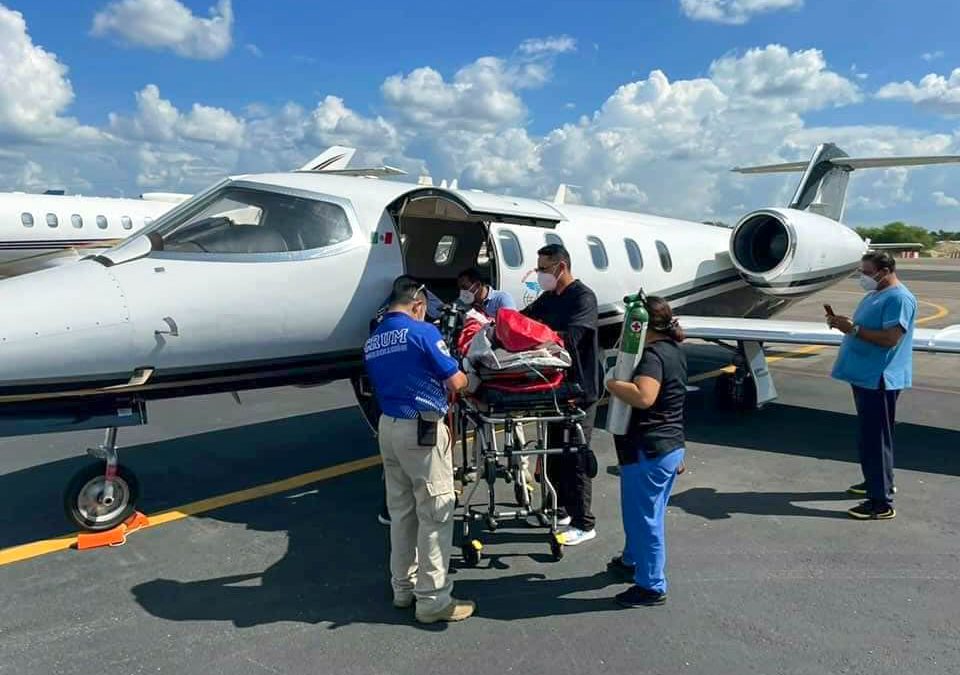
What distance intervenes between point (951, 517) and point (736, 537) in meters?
1.81

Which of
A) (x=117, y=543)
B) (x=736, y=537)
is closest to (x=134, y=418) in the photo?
(x=117, y=543)

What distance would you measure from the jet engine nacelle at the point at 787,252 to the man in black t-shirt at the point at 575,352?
5.72m

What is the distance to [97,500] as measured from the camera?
5.09 meters

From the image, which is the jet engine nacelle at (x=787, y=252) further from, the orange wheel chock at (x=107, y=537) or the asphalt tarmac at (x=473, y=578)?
the orange wheel chock at (x=107, y=537)

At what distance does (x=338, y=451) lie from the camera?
7133mm

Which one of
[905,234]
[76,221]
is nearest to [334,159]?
[76,221]

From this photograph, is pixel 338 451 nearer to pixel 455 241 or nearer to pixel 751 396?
pixel 455 241

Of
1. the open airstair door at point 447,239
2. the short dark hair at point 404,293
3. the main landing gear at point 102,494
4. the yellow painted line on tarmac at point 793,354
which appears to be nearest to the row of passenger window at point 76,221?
the open airstair door at point 447,239

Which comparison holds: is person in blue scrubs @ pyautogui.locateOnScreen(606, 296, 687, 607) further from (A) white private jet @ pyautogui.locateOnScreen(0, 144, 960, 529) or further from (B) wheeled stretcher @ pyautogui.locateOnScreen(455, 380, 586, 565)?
(A) white private jet @ pyautogui.locateOnScreen(0, 144, 960, 529)

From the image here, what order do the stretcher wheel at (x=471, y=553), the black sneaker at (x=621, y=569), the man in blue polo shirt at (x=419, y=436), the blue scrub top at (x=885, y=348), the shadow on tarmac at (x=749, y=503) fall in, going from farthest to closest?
the shadow on tarmac at (x=749, y=503) < the blue scrub top at (x=885, y=348) < the stretcher wheel at (x=471, y=553) < the black sneaker at (x=621, y=569) < the man in blue polo shirt at (x=419, y=436)

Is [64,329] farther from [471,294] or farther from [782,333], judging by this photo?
[782,333]

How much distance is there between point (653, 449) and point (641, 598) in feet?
2.85

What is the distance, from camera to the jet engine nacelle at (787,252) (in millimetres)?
9633

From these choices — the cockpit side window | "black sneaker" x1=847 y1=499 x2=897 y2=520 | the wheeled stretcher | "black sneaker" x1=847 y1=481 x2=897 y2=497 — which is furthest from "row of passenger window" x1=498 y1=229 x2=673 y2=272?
"black sneaker" x1=847 y1=499 x2=897 y2=520
